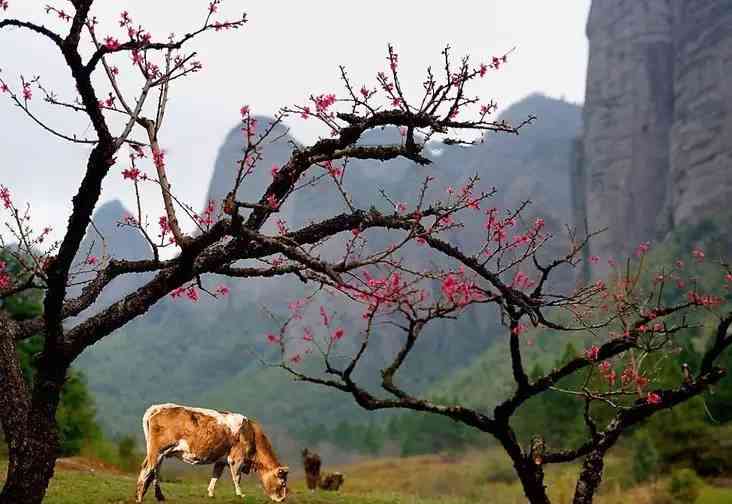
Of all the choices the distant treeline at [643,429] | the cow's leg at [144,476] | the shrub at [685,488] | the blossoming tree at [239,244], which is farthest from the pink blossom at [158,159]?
the shrub at [685,488]

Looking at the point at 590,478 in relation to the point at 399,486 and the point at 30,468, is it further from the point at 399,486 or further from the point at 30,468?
the point at 399,486

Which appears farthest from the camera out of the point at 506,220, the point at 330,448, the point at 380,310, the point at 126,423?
the point at 126,423

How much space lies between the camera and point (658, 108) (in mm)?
94562

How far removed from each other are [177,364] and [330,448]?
72169mm

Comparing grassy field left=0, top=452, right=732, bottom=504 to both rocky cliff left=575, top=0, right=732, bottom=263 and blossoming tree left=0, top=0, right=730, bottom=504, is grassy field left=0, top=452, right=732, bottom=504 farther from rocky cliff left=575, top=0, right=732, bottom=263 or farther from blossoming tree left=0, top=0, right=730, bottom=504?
rocky cliff left=575, top=0, right=732, bottom=263

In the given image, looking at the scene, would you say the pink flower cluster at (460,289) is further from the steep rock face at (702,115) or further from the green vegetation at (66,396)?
the steep rock face at (702,115)

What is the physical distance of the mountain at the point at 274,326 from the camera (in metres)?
100

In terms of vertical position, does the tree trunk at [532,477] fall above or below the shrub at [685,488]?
above

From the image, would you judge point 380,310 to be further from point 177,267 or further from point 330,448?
point 330,448

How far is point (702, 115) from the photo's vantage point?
83.6 metres

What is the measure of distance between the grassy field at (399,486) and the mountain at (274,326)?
49.1 meters

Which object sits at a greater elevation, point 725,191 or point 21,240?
point 725,191

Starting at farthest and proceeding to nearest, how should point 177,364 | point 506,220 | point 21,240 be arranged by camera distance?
point 177,364 < point 506,220 < point 21,240

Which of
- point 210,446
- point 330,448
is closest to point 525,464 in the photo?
point 210,446
